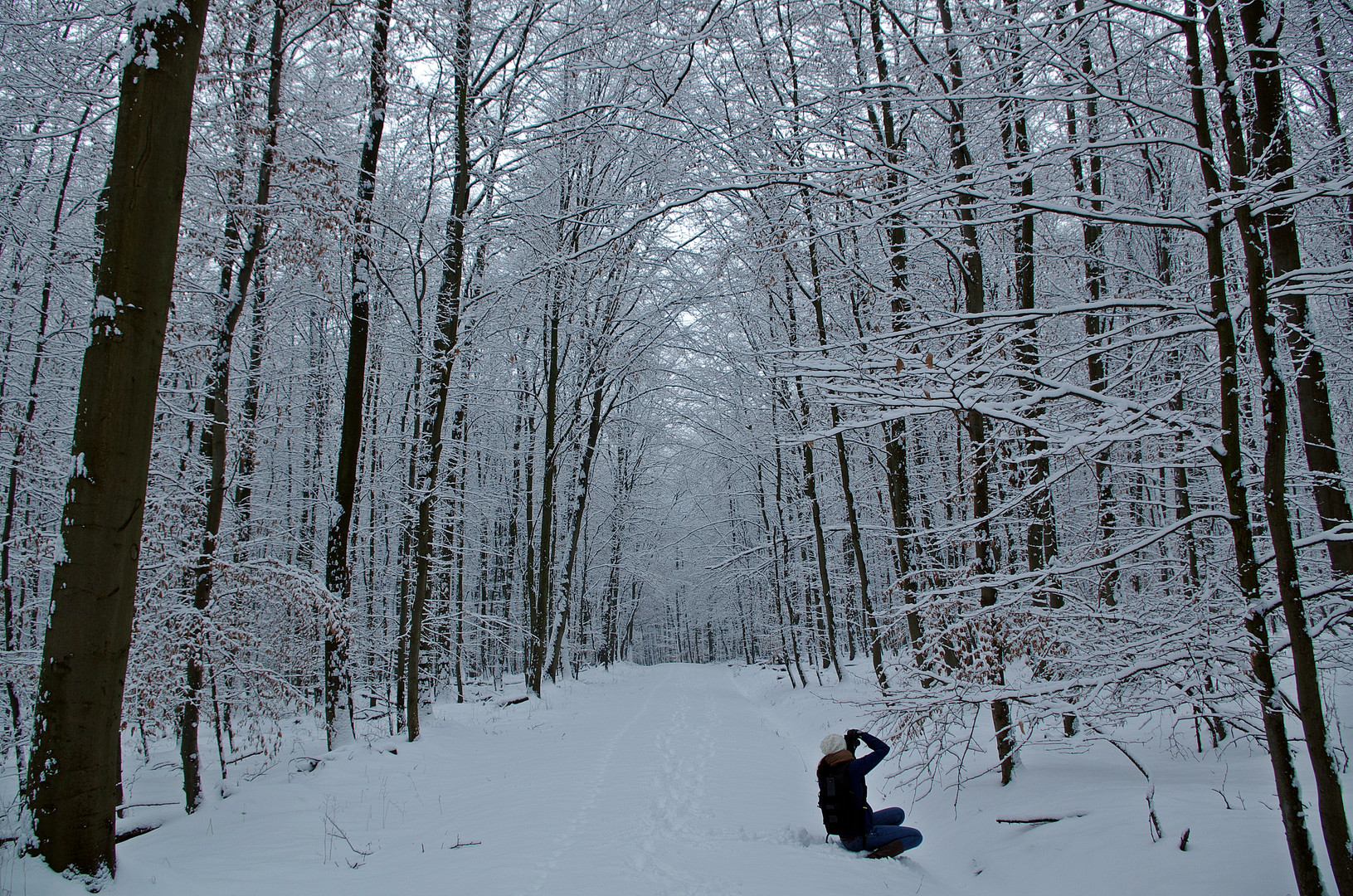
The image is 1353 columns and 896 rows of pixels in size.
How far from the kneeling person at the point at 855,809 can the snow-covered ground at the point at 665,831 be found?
0.16 m

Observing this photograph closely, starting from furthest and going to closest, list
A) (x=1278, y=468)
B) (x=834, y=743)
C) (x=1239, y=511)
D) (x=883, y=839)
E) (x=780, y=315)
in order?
(x=780, y=315)
(x=834, y=743)
(x=883, y=839)
(x=1239, y=511)
(x=1278, y=468)

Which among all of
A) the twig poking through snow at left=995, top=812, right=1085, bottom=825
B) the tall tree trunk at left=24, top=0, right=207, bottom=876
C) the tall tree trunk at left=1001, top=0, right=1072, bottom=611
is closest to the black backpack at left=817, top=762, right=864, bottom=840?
the twig poking through snow at left=995, top=812, right=1085, bottom=825

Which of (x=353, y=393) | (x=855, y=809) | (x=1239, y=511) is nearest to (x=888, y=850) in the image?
(x=855, y=809)

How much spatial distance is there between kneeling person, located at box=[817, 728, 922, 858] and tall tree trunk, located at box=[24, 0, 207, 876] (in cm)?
515

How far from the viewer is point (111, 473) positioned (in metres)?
3.55

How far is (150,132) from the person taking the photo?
3.86 metres

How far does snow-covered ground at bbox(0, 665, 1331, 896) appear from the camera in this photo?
14.6 ft

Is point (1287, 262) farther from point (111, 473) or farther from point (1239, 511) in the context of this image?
point (111, 473)

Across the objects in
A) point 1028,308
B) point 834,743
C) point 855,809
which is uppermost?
point 1028,308

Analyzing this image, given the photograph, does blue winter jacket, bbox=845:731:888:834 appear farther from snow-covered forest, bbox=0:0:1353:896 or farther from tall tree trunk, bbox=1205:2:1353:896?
tall tree trunk, bbox=1205:2:1353:896

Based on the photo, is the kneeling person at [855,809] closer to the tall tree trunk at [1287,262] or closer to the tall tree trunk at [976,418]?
the tall tree trunk at [976,418]

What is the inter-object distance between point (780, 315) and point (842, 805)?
10631mm

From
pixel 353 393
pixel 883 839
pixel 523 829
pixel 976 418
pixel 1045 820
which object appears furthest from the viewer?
pixel 353 393

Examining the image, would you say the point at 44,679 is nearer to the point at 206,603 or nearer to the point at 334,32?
the point at 206,603
